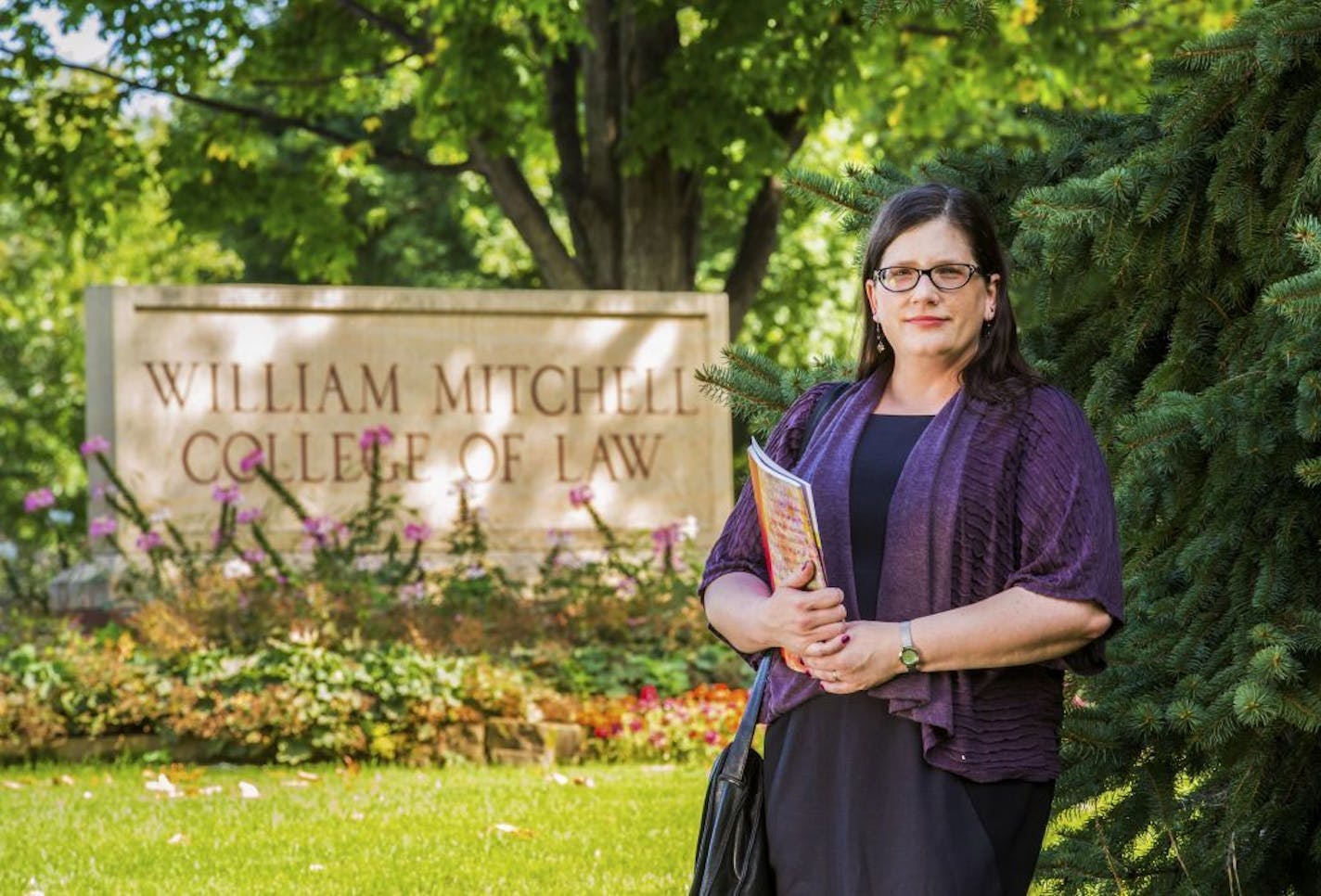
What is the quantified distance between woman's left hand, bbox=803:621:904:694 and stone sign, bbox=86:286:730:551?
25.3 ft

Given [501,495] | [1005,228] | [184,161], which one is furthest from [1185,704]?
[184,161]

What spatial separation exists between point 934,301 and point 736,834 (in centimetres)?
79

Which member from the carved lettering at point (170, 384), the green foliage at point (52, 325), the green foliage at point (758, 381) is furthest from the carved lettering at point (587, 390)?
the green foliage at point (52, 325)

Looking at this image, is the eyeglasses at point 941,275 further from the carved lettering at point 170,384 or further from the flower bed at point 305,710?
the carved lettering at point 170,384

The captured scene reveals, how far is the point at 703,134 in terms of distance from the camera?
1194cm

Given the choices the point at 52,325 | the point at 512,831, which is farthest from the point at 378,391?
the point at 52,325

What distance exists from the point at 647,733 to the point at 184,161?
8016 mm

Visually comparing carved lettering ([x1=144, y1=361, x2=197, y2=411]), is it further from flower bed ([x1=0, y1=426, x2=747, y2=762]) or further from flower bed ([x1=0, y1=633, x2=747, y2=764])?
flower bed ([x1=0, y1=633, x2=747, y2=764])

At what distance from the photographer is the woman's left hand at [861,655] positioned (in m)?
2.28

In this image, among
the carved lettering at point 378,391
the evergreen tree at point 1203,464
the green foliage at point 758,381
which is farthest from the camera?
the carved lettering at point 378,391

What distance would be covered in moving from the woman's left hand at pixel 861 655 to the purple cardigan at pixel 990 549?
4 centimetres

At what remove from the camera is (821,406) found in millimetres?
2621

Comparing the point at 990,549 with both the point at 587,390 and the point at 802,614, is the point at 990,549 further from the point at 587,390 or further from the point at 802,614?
the point at 587,390

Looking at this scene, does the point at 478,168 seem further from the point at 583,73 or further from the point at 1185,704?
the point at 1185,704
